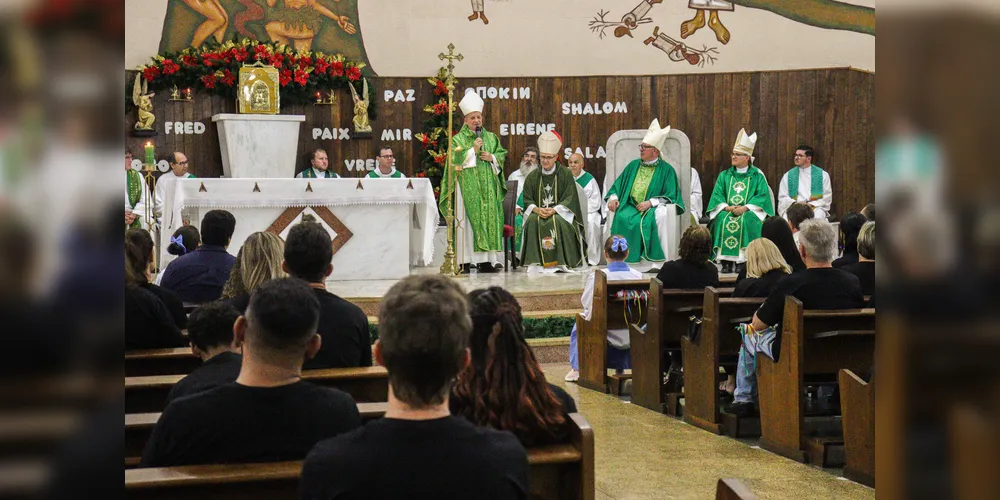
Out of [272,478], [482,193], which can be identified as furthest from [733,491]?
[482,193]

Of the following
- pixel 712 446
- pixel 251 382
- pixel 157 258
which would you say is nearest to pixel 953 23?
pixel 251 382

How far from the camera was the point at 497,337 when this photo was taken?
2527 mm

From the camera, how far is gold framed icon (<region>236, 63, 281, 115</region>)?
1069cm

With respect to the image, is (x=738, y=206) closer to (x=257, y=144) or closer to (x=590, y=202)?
(x=590, y=202)

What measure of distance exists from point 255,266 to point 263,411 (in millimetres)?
1862

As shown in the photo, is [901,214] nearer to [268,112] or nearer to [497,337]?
[497,337]

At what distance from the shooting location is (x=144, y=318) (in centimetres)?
380

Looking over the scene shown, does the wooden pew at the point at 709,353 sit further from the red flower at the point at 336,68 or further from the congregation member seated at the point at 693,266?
the red flower at the point at 336,68

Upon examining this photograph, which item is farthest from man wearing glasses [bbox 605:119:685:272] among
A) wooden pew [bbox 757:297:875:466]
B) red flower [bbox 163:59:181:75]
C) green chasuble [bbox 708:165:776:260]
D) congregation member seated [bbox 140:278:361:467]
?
congregation member seated [bbox 140:278:361:467]

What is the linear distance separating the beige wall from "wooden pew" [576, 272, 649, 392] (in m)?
5.94

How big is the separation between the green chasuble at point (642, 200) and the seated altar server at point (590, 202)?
0.30 metres

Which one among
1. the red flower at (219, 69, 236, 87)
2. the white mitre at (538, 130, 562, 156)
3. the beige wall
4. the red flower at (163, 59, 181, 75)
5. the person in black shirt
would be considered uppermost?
the beige wall

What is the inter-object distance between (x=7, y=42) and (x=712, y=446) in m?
4.71

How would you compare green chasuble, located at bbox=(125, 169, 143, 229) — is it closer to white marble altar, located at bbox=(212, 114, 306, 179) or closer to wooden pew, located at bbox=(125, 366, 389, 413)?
white marble altar, located at bbox=(212, 114, 306, 179)
